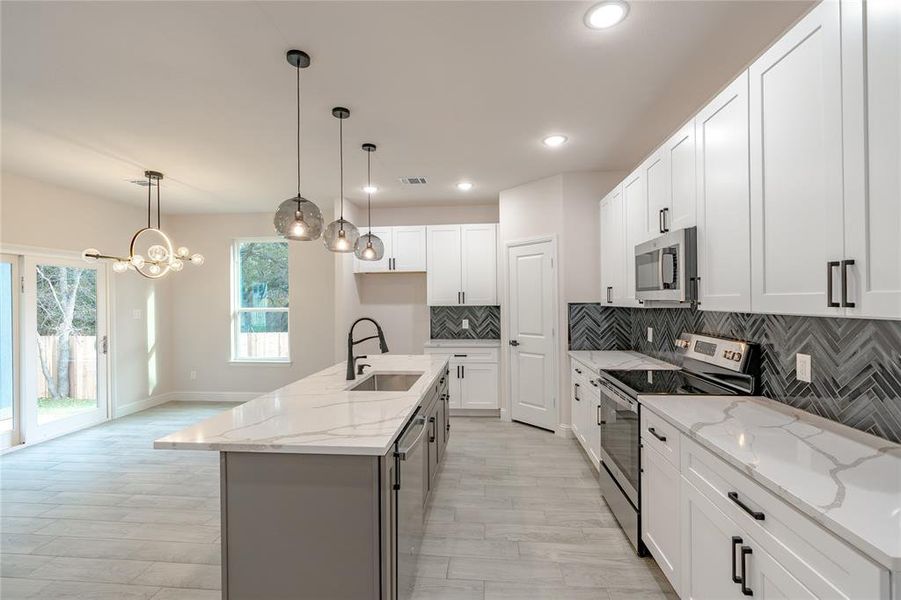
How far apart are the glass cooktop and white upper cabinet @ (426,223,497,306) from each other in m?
2.51

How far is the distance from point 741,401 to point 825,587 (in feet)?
3.73

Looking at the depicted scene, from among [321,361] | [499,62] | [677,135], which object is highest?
[499,62]

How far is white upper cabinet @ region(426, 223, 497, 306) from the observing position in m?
4.96

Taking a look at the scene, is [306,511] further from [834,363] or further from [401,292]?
[401,292]

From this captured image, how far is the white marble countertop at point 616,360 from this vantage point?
9.86ft

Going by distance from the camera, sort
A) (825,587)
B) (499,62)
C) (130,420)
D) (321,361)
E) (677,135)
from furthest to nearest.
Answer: (321,361)
(130,420)
(677,135)
(499,62)
(825,587)

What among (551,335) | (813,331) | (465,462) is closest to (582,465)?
(465,462)

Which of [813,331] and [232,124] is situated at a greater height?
[232,124]

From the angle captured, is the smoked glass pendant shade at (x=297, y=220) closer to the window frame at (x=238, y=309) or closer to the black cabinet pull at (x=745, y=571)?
the black cabinet pull at (x=745, y=571)

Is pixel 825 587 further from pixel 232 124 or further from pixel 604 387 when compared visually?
pixel 232 124

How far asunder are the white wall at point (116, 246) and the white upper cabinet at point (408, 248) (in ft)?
10.1

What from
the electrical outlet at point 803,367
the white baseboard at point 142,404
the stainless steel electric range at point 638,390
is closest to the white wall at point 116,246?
the white baseboard at point 142,404

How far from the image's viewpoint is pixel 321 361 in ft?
18.7

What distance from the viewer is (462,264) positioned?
502 cm
